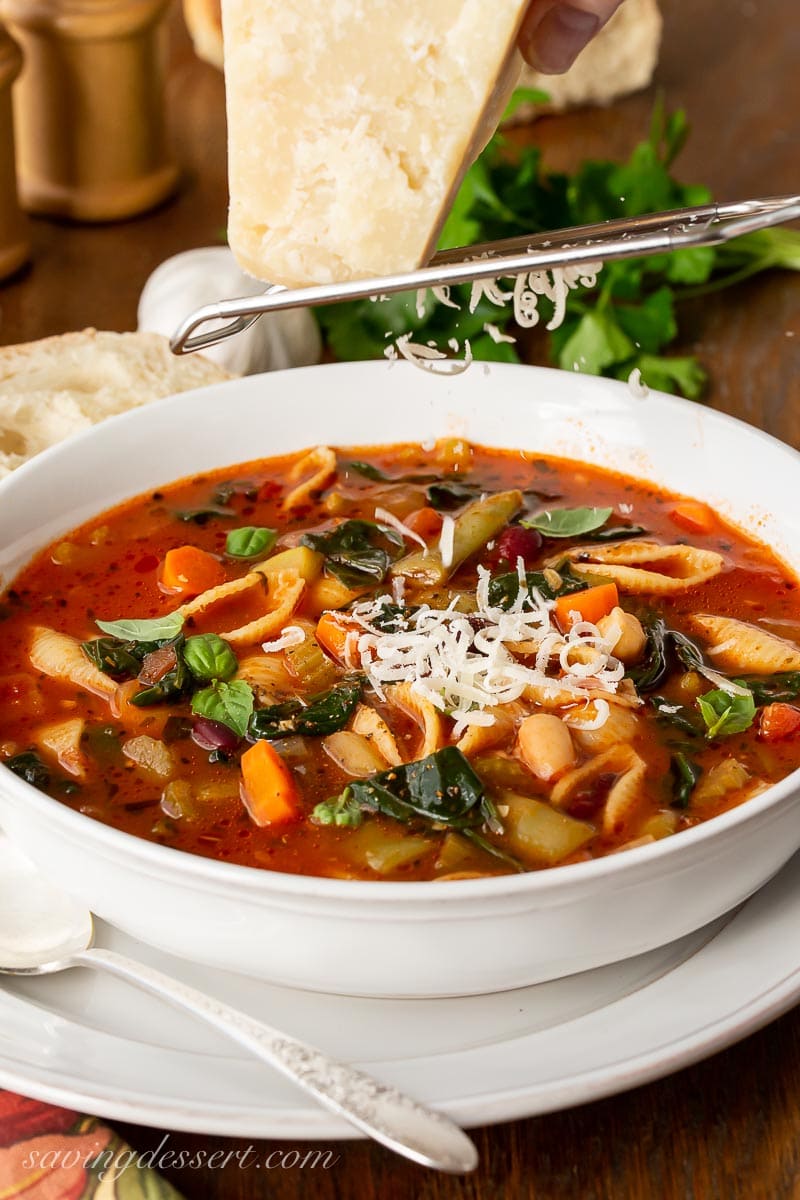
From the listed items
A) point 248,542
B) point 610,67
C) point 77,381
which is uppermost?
point 248,542

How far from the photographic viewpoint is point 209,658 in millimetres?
3574

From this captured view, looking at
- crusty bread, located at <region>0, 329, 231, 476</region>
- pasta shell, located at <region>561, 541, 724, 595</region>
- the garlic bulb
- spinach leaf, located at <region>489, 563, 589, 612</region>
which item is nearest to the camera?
spinach leaf, located at <region>489, 563, 589, 612</region>

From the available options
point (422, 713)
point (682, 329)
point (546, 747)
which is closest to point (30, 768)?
point (422, 713)

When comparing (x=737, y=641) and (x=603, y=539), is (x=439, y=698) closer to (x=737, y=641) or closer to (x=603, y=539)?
(x=737, y=641)

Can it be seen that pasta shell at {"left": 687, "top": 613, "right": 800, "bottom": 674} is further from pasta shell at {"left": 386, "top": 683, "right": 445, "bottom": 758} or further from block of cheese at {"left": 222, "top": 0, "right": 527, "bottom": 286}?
block of cheese at {"left": 222, "top": 0, "right": 527, "bottom": 286}

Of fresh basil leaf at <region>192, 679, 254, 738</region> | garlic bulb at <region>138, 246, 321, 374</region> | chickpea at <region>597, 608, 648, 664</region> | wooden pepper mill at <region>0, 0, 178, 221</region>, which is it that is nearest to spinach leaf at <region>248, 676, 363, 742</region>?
fresh basil leaf at <region>192, 679, 254, 738</region>

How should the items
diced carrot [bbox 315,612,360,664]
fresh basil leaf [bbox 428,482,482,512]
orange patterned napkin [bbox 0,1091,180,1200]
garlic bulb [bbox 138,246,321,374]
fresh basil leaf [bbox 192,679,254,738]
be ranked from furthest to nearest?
garlic bulb [bbox 138,246,321,374] < fresh basil leaf [bbox 428,482,482,512] < diced carrot [bbox 315,612,360,664] < fresh basil leaf [bbox 192,679,254,738] < orange patterned napkin [bbox 0,1091,180,1200]

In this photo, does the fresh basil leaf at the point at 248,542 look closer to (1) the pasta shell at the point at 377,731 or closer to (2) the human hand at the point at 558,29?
(1) the pasta shell at the point at 377,731

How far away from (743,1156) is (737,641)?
1364mm

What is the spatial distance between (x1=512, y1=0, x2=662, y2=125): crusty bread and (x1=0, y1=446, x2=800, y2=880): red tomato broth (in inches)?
157

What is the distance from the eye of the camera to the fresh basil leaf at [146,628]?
3.71 meters

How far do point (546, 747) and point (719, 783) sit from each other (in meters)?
0.39

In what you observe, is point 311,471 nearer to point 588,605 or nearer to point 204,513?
point 204,513

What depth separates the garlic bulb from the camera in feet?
17.4
